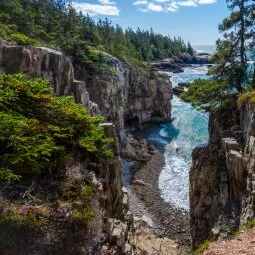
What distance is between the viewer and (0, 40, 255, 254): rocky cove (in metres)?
16.9

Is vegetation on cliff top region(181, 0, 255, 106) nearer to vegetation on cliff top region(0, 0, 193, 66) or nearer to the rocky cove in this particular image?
the rocky cove

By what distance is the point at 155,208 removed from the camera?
3769 centimetres

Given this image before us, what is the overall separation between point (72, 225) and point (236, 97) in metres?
19.4

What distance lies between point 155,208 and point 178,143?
25.4 m

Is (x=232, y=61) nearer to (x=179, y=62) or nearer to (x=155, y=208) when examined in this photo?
(x=155, y=208)

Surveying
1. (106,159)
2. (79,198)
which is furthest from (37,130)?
(106,159)

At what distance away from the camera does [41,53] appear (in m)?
40.3

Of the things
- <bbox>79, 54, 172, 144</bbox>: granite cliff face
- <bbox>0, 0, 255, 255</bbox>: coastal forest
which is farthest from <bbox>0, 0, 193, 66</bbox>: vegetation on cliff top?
<bbox>79, 54, 172, 144</bbox>: granite cliff face

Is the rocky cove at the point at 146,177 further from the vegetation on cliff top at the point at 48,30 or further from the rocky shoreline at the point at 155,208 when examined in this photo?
the vegetation on cliff top at the point at 48,30

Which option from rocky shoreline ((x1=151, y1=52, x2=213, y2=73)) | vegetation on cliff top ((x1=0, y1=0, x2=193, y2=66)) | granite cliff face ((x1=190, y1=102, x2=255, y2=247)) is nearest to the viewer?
granite cliff face ((x1=190, y1=102, x2=255, y2=247))

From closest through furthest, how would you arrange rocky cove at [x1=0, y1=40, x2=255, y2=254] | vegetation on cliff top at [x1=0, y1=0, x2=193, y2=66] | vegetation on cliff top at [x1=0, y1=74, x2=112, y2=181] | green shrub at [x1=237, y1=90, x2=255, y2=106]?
vegetation on cliff top at [x1=0, y1=74, x2=112, y2=181]
rocky cove at [x1=0, y1=40, x2=255, y2=254]
green shrub at [x1=237, y1=90, x2=255, y2=106]
vegetation on cliff top at [x1=0, y1=0, x2=193, y2=66]

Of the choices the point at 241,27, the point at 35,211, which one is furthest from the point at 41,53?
the point at 35,211

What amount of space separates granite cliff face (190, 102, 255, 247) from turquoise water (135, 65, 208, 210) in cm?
1181

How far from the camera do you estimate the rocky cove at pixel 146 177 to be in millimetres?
16906
